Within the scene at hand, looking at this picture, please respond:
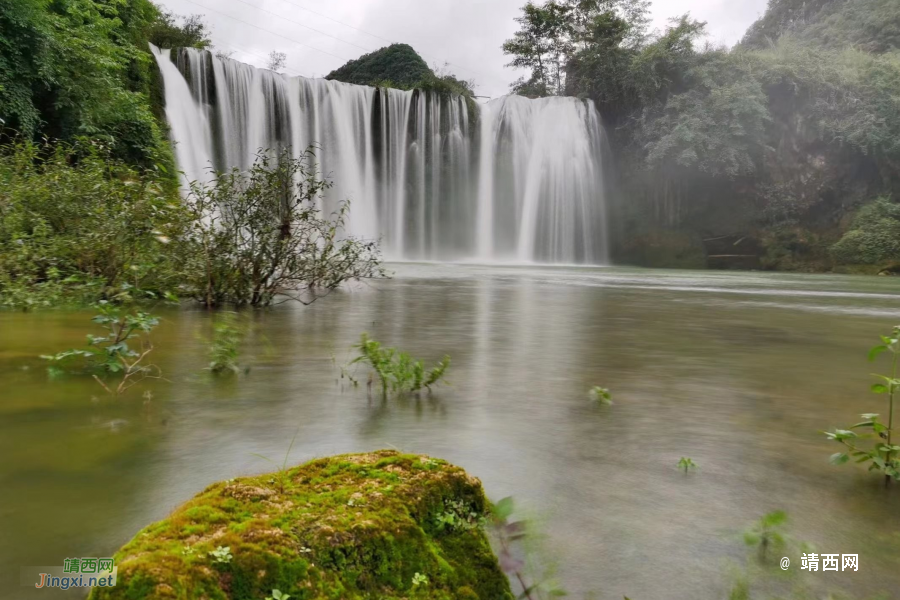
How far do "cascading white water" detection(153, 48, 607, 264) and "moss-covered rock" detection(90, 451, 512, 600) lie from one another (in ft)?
77.6

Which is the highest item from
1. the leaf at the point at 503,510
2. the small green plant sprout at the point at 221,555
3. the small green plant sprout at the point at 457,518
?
the small green plant sprout at the point at 221,555

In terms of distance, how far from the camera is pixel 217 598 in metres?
1.09

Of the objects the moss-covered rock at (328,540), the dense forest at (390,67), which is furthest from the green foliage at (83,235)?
the dense forest at (390,67)

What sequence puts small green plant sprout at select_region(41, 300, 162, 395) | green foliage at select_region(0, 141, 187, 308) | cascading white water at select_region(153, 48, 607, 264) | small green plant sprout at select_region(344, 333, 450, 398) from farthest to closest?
cascading white water at select_region(153, 48, 607, 264) < green foliage at select_region(0, 141, 187, 308) < small green plant sprout at select_region(344, 333, 450, 398) < small green plant sprout at select_region(41, 300, 162, 395)

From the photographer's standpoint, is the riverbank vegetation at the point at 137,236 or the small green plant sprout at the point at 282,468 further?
the riverbank vegetation at the point at 137,236

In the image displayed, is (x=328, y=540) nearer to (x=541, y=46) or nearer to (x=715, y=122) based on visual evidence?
(x=715, y=122)

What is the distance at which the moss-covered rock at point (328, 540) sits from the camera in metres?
1.13

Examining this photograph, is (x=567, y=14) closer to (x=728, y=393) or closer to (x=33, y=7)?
(x=33, y=7)

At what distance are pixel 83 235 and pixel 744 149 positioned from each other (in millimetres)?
27318

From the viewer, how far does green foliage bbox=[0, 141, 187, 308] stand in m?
6.31

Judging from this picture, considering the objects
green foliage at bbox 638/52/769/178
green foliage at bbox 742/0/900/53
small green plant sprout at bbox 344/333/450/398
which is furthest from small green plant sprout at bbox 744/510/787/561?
green foliage at bbox 742/0/900/53

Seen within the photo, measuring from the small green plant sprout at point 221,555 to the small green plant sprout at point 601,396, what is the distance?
2356mm

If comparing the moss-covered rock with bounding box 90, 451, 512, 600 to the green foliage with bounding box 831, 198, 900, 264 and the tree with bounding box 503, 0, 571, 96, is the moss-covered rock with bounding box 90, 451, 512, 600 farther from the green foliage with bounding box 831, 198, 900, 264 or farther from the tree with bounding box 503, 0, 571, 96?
the tree with bounding box 503, 0, 571, 96

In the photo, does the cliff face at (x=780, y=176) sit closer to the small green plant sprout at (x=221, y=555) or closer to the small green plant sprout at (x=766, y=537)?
the small green plant sprout at (x=766, y=537)
